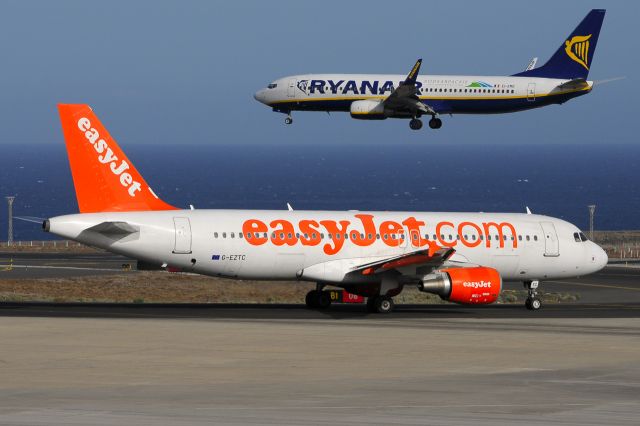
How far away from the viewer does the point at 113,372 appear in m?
28.4

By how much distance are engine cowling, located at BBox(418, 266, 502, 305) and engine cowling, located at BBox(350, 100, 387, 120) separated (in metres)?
23.2

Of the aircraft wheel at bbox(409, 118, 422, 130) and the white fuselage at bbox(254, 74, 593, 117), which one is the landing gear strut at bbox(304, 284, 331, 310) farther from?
the white fuselage at bbox(254, 74, 593, 117)

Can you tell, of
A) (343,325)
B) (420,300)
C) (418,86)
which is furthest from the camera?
(418,86)

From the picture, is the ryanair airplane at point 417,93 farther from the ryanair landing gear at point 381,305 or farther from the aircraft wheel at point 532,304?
the ryanair landing gear at point 381,305

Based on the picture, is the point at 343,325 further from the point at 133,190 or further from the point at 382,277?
the point at 133,190

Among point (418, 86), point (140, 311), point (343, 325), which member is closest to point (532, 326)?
point (343, 325)

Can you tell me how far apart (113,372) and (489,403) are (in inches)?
346

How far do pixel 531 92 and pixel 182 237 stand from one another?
112 feet

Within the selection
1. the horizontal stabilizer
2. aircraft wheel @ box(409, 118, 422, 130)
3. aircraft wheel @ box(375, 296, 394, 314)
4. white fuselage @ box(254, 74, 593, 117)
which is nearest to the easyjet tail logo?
the horizontal stabilizer

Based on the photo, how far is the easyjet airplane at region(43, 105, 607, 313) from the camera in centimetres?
4194

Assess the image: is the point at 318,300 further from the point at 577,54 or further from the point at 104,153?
the point at 577,54

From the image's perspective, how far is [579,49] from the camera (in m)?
78.2

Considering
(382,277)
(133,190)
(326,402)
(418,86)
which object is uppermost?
(418,86)

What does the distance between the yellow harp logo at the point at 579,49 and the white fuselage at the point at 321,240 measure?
1212 inches
